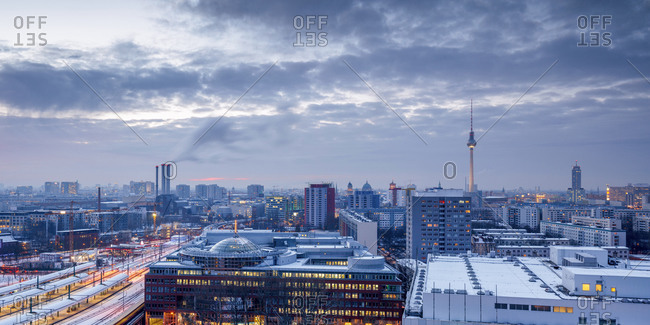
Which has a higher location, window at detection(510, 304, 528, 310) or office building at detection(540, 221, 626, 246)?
window at detection(510, 304, 528, 310)

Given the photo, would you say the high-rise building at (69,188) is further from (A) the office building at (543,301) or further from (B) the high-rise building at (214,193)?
(A) the office building at (543,301)

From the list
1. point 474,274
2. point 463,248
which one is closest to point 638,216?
point 463,248

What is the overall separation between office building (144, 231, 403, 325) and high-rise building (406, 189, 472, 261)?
10.1 meters

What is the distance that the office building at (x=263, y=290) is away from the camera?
61.7 ft

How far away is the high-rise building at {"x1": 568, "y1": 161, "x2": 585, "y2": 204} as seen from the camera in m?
82.7

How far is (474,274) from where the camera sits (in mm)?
14922

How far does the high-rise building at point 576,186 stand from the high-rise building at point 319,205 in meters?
52.6

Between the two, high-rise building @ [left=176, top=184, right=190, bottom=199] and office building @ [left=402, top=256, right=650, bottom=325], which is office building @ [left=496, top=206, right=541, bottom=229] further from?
high-rise building @ [left=176, top=184, right=190, bottom=199]

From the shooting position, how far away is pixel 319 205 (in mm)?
54750

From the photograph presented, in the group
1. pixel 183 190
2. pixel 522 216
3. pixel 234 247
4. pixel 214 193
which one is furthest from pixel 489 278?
pixel 183 190

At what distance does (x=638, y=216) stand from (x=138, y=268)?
49.9 meters

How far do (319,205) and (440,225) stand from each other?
25.9 m

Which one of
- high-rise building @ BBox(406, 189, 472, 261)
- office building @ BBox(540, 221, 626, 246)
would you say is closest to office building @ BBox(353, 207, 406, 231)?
office building @ BBox(540, 221, 626, 246)

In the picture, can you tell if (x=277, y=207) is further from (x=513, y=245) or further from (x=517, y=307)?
(x=517, y=307)
